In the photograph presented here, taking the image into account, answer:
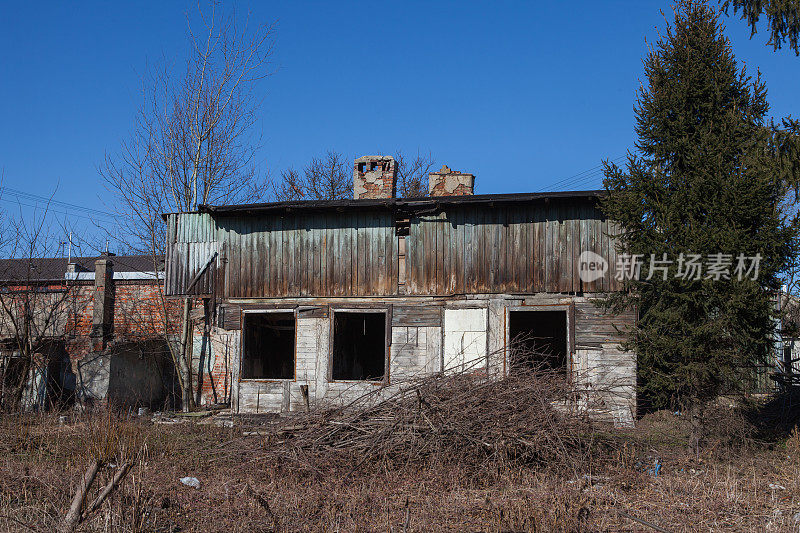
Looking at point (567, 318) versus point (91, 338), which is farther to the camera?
point (91, 338)

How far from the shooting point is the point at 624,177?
10914 mm

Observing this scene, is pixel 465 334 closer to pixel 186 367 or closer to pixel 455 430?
pixel 455 430

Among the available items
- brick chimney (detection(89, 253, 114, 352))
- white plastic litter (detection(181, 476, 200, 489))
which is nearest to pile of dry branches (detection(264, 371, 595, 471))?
white plastic litter (detection(181, 476, 200, 489))

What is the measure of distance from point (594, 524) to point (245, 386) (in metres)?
9.81

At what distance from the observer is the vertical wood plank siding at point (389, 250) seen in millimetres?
13531

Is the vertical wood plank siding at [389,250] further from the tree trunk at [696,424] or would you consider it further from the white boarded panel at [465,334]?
the tree trunk at [696,424]

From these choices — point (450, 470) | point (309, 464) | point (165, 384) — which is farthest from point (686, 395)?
point (165, 384)

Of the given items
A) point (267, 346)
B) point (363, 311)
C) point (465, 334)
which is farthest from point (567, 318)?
point (267, 346)

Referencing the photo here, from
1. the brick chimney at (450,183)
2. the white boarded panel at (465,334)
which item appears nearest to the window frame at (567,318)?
the white boarded panel at (465,334)

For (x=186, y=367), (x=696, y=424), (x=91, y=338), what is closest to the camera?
(x=696, y=424)

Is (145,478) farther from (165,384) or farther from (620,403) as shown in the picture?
(165,384)

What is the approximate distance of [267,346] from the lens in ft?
58.6

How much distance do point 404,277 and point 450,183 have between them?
3.16 m

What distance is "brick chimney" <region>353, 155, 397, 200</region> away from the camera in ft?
53.0
